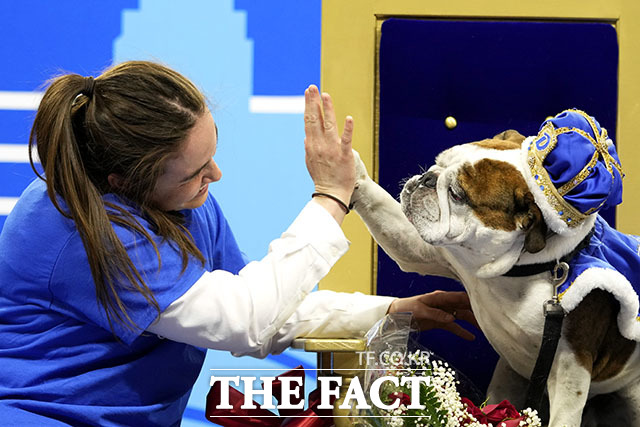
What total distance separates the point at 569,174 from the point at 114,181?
710 millimetres

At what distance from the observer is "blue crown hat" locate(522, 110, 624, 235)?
3.73ft

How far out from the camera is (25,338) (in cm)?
121

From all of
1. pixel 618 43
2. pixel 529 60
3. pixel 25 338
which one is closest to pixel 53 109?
pixel 25 338

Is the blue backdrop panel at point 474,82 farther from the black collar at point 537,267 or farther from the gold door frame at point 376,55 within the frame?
the black collar at point 537,267

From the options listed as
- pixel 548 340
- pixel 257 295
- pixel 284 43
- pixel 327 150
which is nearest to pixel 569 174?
pixel 548 340

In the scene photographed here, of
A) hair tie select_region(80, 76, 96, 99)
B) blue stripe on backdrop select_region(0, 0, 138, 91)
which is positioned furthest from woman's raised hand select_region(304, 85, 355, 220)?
blue stripe on backdrop select_region(0, 0, 138, 91)

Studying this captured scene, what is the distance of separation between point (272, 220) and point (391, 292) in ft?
1.35

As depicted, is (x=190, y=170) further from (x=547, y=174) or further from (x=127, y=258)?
(x=547, y=174)

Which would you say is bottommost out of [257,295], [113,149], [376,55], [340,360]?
[340,360]

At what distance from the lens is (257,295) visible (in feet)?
3.87

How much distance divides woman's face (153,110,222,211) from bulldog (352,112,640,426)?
13.0 inches

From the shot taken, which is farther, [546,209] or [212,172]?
[212,172]

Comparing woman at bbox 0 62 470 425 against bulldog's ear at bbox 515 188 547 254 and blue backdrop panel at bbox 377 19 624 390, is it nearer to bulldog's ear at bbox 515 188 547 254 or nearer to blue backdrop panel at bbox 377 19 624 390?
bulldog's ear at bbox 515 188 547 254

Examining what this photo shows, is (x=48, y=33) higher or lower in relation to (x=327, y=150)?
higher
